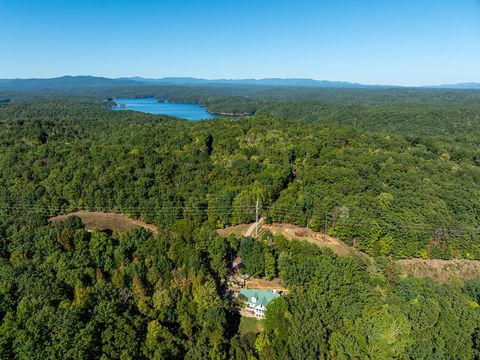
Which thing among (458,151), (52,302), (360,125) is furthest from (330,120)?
(52,302)

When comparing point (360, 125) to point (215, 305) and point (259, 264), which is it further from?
point (215, 305)

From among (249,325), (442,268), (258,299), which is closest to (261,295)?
(258,299)

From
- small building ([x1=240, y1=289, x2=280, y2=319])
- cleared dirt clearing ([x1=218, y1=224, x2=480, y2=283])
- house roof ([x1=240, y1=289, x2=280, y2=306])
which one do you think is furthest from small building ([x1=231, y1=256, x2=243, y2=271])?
cleared dirt clearing ([x1=218, y1=224, x2=480, y2=283])

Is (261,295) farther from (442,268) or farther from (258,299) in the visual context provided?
(442,268)

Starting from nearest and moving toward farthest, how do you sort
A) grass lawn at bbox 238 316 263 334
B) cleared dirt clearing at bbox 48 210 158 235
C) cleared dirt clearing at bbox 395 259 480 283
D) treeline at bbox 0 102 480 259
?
1. grass lawn at bbox 238 316 263 334
2. cleared dirt clearing at bbox 395 259 480 283
3. treeline at bbox 0 102 480 259
4. cleared dirt clearing at bbox 48 210 158 235

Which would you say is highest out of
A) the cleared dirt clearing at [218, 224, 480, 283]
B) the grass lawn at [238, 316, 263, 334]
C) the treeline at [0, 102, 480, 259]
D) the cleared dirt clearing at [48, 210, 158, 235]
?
the treeline at [0, 102, 480, 259]

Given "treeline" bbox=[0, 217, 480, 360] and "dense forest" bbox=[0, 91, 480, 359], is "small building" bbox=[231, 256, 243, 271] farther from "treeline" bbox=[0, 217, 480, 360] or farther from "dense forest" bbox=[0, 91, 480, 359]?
"treeline" bbox=[0, 217, 480, 360]

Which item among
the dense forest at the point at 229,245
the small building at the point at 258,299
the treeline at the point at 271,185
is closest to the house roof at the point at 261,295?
the small building at the point at 258,299
